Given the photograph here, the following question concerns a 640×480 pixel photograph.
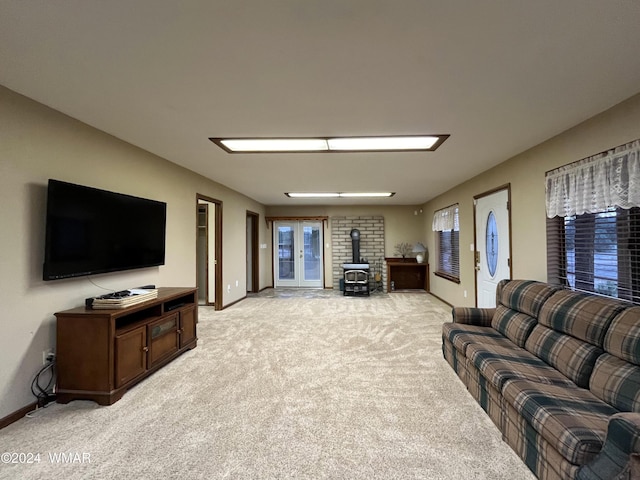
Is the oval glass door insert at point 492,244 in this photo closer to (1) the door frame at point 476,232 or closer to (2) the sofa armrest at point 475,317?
(1) the door frame at point 476,232

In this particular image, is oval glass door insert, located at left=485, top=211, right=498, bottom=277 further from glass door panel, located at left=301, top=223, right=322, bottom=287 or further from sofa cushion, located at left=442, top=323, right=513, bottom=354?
glass door panel, located at left=301, top=223, right=322, bottom=287

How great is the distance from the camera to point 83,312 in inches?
92.6

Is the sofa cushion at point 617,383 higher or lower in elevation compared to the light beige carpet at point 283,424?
higher

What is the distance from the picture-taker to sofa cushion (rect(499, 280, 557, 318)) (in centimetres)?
250

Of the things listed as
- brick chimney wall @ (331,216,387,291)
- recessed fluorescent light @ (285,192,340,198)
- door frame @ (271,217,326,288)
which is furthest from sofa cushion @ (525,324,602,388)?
door frame @ (271,217,326,288)

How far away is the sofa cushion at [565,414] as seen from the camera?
4.27 ft

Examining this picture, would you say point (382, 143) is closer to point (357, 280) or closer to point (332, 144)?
point (332, 144)

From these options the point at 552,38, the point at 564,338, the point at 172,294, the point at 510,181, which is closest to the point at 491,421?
the point at 564,338

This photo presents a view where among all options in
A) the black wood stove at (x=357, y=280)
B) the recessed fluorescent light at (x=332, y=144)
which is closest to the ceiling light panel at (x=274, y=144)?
the recessed fluorescent light at (x=332, y=144)

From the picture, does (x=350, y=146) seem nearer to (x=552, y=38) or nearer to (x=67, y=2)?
(x=552, y=38)

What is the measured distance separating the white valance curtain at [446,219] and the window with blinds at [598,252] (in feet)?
8.20

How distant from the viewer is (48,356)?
2340 mm

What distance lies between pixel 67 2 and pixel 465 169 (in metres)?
4.36

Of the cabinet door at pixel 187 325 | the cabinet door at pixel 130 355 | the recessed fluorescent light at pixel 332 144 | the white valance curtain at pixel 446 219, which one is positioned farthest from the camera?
the white valance curtain at pixel 446 219
